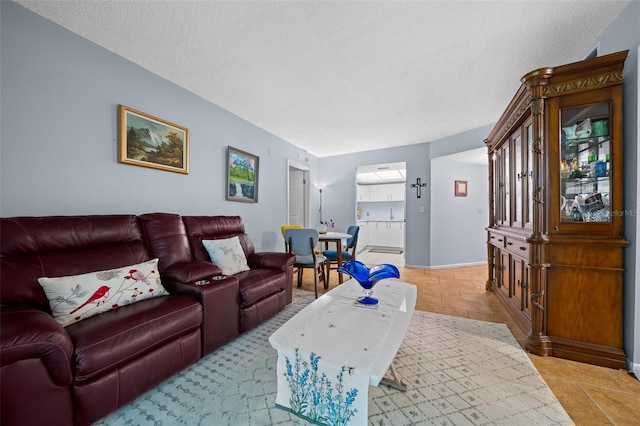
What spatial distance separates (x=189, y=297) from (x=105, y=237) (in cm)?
81

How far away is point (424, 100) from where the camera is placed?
10.5ft

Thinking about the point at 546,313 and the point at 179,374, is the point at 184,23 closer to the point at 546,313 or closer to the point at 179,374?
the point at 179,374

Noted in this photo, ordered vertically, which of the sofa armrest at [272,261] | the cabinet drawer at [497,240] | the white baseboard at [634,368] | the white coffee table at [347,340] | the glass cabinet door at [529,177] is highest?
the glass cabinet door at [529,177]

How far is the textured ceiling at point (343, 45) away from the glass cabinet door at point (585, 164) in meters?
0.74

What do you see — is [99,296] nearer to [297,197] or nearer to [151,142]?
[151,142]

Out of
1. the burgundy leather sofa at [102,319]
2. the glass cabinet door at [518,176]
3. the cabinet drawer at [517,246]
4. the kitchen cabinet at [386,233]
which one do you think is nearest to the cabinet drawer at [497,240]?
the cabinet drawer at [517,246]

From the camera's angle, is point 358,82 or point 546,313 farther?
point 358,82

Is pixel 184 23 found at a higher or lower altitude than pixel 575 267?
higher

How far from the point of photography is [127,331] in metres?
1.40

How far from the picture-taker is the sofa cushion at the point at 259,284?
89.4 inches

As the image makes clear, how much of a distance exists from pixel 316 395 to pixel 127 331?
1107 millimetres

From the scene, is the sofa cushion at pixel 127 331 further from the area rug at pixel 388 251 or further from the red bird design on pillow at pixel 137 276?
the area rug at pixel 388 251

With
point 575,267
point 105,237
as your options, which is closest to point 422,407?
point 575,267

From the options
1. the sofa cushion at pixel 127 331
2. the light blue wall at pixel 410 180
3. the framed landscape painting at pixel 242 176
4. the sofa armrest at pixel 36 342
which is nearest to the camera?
the sofa armrest at pixel 36 342
